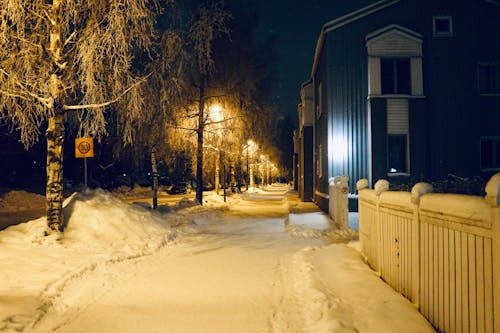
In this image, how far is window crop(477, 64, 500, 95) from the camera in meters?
19.6

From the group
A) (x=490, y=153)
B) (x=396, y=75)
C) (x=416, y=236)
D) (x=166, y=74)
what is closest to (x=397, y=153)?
(x=396, y=75)

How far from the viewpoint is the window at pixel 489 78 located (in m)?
19.6

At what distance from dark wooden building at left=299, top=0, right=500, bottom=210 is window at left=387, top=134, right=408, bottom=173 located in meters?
0.04

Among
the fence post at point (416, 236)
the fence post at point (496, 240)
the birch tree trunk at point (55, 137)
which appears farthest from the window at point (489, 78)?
the fence post at point (496, 240)

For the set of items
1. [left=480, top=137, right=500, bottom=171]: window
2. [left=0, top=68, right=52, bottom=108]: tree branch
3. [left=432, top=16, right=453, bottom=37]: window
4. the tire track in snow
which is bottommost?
the tire track in snow

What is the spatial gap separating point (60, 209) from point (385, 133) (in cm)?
1314

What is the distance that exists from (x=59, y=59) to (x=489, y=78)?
1765cm

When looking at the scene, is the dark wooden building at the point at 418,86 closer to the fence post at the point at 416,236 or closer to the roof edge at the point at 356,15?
the roof edge at the point at 356,15

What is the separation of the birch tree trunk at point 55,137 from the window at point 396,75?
13296mm

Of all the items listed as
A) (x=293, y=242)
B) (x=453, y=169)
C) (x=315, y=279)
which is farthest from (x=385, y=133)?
(x=315, y=279)

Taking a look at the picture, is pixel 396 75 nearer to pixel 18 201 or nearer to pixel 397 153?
pixel 397 153

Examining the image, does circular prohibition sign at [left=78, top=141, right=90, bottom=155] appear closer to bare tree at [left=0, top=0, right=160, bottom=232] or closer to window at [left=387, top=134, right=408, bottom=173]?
bare tree at [left=0, top=0, right=160, bottom=232]

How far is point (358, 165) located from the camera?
18906 millimetres

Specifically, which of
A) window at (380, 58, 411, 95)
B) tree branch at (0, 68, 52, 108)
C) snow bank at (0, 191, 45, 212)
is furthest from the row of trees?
snow bank at (0, 191, 45, 212)
